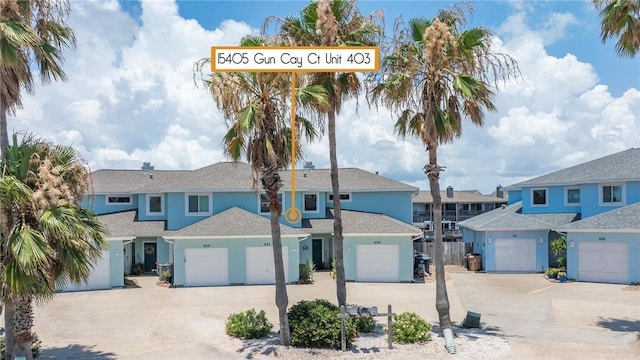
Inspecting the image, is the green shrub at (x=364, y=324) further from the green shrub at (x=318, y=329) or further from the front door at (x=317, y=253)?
the front door at (x=317, y=253)

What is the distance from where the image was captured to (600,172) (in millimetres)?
26547

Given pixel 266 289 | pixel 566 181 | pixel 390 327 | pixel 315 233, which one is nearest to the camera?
pixel 390 327

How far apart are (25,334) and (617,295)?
816 inches

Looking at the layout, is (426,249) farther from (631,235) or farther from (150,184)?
(150,184)

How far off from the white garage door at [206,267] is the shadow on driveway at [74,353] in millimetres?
9679

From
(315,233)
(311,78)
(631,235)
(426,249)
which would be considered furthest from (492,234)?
(311,78)

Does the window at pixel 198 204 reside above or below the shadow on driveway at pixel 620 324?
above

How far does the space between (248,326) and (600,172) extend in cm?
2236

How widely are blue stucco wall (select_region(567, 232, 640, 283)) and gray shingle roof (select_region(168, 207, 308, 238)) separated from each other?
516 inches

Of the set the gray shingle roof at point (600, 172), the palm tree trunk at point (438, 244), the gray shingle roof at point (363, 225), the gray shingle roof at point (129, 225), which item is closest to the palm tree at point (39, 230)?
the palm tree trunk at point (438, 244)

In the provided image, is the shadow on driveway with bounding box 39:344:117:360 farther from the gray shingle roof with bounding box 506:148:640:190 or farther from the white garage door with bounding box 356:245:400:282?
the gray shingle roof with bounding box 506:148:640:190

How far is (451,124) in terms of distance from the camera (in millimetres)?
12953

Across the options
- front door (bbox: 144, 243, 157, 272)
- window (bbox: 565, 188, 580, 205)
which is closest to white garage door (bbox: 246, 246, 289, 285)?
front door (bbox: 144, 243, 157, 272)

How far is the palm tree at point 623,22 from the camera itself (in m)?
13.9
